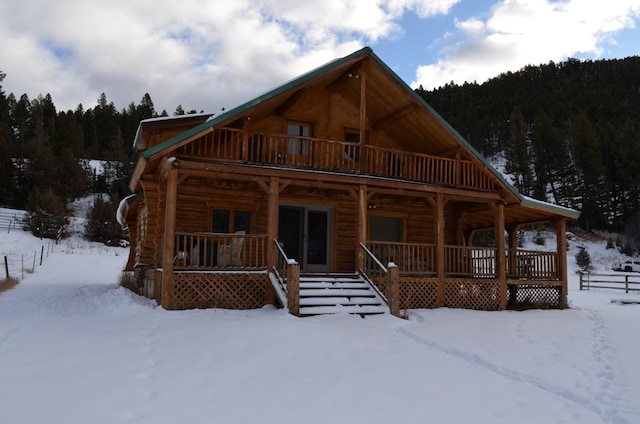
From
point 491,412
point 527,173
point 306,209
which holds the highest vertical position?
point 527,173

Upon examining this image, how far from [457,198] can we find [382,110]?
12.0 feet

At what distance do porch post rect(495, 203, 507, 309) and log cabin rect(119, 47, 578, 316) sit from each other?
4cm

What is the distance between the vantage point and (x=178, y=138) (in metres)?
12.2

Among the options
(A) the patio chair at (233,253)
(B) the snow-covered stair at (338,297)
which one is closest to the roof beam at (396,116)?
(B) the snow-covered stair at (338,297)

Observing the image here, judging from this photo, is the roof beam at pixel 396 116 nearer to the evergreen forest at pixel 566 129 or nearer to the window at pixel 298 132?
the window at pixel 298 132

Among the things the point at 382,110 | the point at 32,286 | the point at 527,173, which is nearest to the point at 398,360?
the point at 382,110

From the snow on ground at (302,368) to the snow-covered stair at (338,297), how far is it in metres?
0.44

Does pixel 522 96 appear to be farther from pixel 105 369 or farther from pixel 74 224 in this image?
pixel 105 369

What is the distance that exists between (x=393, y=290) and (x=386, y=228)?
5.64 metres

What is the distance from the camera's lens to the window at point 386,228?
18.0 metres

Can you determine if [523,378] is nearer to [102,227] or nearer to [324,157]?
[324,157]

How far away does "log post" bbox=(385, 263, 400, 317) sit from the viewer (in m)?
12.6

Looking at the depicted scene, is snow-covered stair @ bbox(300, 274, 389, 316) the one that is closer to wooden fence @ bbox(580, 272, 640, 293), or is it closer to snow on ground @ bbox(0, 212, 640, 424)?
snow on ground @ bbox(0, 212, 640, 424)

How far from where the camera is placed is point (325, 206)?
55.7 ft
